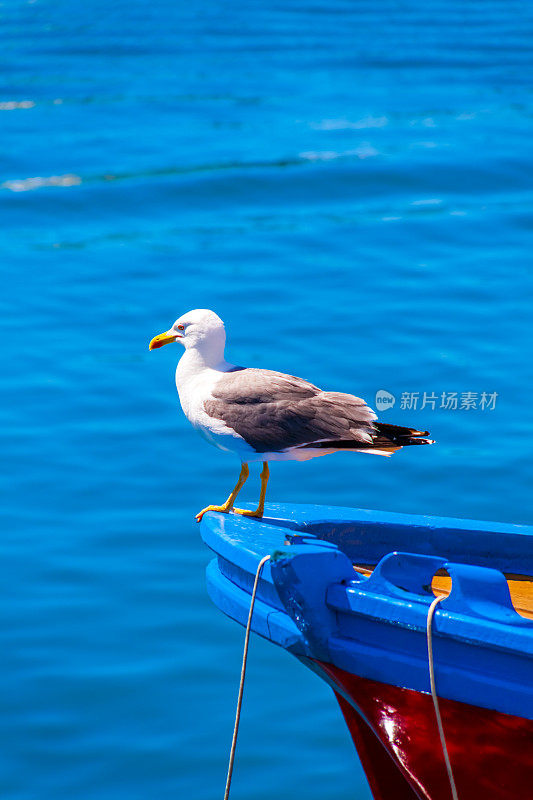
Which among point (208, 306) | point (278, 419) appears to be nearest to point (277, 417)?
point (278, 419)

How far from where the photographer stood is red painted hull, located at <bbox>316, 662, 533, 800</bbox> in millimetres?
3578

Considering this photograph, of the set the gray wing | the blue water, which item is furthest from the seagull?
the blue water

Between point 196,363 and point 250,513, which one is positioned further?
point 250,513

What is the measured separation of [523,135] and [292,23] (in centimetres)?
783

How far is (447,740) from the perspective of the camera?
3723mm

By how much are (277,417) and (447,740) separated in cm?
129

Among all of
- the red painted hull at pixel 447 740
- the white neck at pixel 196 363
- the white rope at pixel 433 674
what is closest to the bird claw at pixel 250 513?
the white neck at pixel 196 363

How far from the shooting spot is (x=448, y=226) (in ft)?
44.3

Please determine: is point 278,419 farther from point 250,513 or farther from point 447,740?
point 447,740

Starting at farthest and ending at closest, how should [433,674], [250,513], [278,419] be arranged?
[250,513]
[278,419]
[433,674]

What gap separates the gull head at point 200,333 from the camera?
4203mm

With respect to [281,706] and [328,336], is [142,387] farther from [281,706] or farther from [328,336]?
[281,706]

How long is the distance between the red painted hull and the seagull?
32.5 inches

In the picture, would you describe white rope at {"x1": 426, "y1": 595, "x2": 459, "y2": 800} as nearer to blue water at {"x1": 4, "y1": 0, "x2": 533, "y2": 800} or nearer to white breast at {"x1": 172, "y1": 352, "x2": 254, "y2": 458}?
white breast at {"x1": 172, "y1": 352, "x2": 254, "y2": 458}
